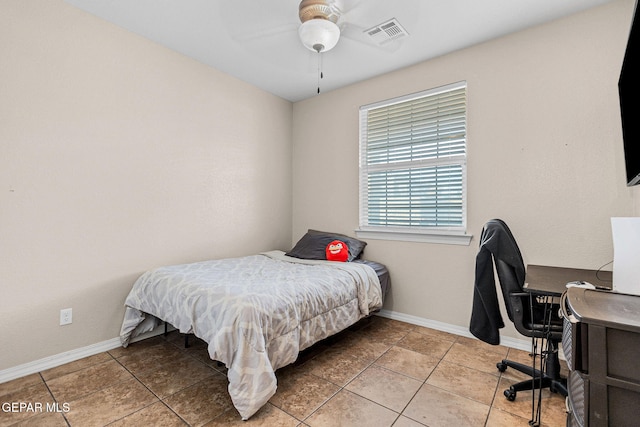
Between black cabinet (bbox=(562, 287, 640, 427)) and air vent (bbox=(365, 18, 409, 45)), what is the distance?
2302 mm

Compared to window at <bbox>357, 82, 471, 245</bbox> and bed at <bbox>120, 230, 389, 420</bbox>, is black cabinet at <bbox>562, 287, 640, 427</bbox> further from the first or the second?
window at <bbox>357, 82, 471, 245</bbox>

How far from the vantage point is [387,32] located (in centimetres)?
244

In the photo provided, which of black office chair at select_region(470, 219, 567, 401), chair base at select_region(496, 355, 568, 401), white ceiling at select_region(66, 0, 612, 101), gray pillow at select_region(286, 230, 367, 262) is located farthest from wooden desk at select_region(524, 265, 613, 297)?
white ceiling at select_region(66, 0, 612, 101)

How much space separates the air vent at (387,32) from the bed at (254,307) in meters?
2.00

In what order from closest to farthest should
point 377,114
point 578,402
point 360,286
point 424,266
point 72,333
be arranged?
point 578,402, point 72,333, point 360,286, point 424,266, point 377,114

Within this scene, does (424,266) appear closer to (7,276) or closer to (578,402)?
(578,402)

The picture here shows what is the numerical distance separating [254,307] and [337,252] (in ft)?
4.84

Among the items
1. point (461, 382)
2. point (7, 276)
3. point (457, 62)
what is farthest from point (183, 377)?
point (457, 62)

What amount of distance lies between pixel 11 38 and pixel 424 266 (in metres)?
3.61

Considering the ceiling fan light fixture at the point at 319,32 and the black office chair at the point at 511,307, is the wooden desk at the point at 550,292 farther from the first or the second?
the ceiling fan light fixture at the point at 319,32

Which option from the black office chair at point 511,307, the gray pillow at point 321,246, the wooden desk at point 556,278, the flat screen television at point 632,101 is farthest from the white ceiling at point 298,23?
the wooden desk at point 556,278

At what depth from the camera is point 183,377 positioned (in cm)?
201

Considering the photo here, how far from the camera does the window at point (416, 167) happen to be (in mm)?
2781

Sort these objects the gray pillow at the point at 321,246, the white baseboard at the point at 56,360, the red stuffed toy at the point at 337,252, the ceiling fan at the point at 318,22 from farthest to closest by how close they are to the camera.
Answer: the gray pillow at the point at 321,246 < the red stuffed toy at the point at 337,252 < the ceiling fan at the point at 318,22 < the white baseboard at the point at 56,360
